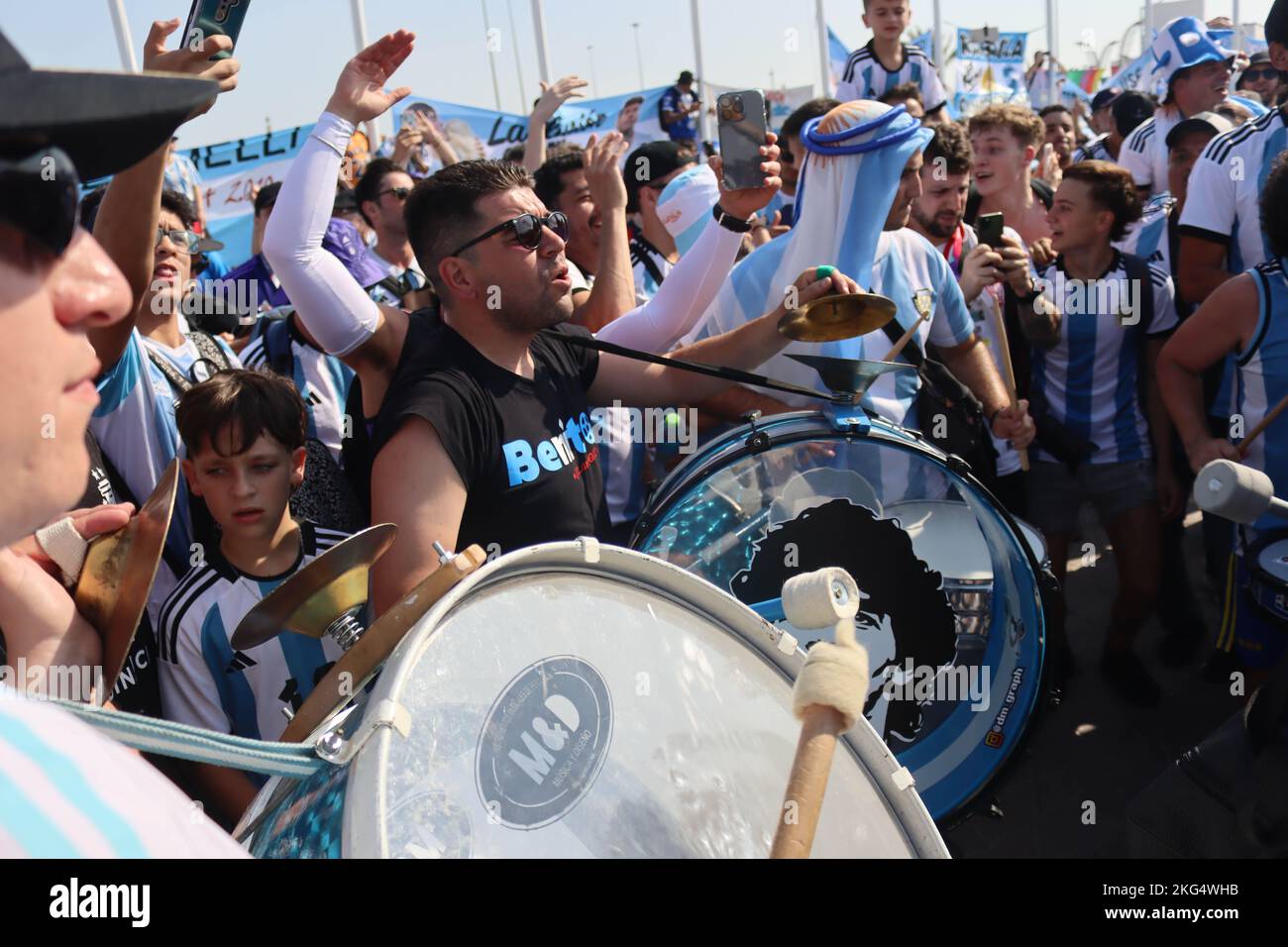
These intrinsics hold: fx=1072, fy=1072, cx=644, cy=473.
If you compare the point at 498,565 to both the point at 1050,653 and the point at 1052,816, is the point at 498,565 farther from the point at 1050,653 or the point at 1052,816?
the point at 1052,816

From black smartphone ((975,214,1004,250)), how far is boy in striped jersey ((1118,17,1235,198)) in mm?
3130

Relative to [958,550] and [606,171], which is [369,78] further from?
[958,550]

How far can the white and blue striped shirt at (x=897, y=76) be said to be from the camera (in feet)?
22.8

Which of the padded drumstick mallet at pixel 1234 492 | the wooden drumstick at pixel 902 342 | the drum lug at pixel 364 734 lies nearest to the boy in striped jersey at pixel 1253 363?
the wooden drumstick at pixel 902 342

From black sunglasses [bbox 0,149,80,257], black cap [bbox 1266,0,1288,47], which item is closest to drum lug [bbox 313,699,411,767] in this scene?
black sunglasses [bbox 0,149,80,257]

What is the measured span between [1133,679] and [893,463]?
2047mm

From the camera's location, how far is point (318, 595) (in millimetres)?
1576

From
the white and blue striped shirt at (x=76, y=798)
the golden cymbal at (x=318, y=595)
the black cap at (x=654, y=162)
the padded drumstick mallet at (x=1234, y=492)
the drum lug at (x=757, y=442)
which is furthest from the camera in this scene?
the black cap at (x=654, y=162)

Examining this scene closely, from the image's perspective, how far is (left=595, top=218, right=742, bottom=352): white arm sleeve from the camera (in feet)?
9.99

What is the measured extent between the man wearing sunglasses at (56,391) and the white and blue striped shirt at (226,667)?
5.15ft

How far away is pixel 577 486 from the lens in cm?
254

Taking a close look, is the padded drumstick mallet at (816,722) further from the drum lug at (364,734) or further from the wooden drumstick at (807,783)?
A: the drum lug at (364,734)

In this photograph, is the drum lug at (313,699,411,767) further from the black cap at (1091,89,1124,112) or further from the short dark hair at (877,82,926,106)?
the black cap at (1091,89,1124,112)

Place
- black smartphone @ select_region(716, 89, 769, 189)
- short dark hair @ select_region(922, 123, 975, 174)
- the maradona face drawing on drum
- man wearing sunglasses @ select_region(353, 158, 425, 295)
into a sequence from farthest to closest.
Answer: man wearing sunglasses @ select_region(353, 158, 425, 295) < short dark hair @ select_region(922, 123, 975, 174) < black smartphone @ select_region(716, 89, 769, 189) < the maradona face drawing on drum
